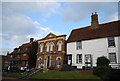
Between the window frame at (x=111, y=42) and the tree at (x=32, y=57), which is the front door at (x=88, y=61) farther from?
the tree at (x=32, y=57)

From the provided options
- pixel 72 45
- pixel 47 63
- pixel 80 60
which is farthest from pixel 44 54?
pixel 80 60

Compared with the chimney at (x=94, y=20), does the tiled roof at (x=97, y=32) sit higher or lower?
lower

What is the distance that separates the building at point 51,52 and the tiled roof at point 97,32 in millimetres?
3431

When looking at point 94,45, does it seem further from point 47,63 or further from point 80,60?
point 47,63

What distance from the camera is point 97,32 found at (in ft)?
94.5

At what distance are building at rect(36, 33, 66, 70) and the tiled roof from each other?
11.3 ft

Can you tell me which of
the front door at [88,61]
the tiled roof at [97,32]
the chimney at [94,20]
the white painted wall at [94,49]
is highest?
the chimney at [94,20]

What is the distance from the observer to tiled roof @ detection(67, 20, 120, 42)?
2667cm

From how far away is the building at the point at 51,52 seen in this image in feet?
111

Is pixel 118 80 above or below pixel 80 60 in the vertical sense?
below

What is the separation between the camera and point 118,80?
17203 mm

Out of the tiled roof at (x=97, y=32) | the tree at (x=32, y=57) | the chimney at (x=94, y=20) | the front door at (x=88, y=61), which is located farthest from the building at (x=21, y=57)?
the chimney at (x=94, y=20)

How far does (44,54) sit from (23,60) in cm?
1337

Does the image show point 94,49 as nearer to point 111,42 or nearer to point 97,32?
point 111,42
